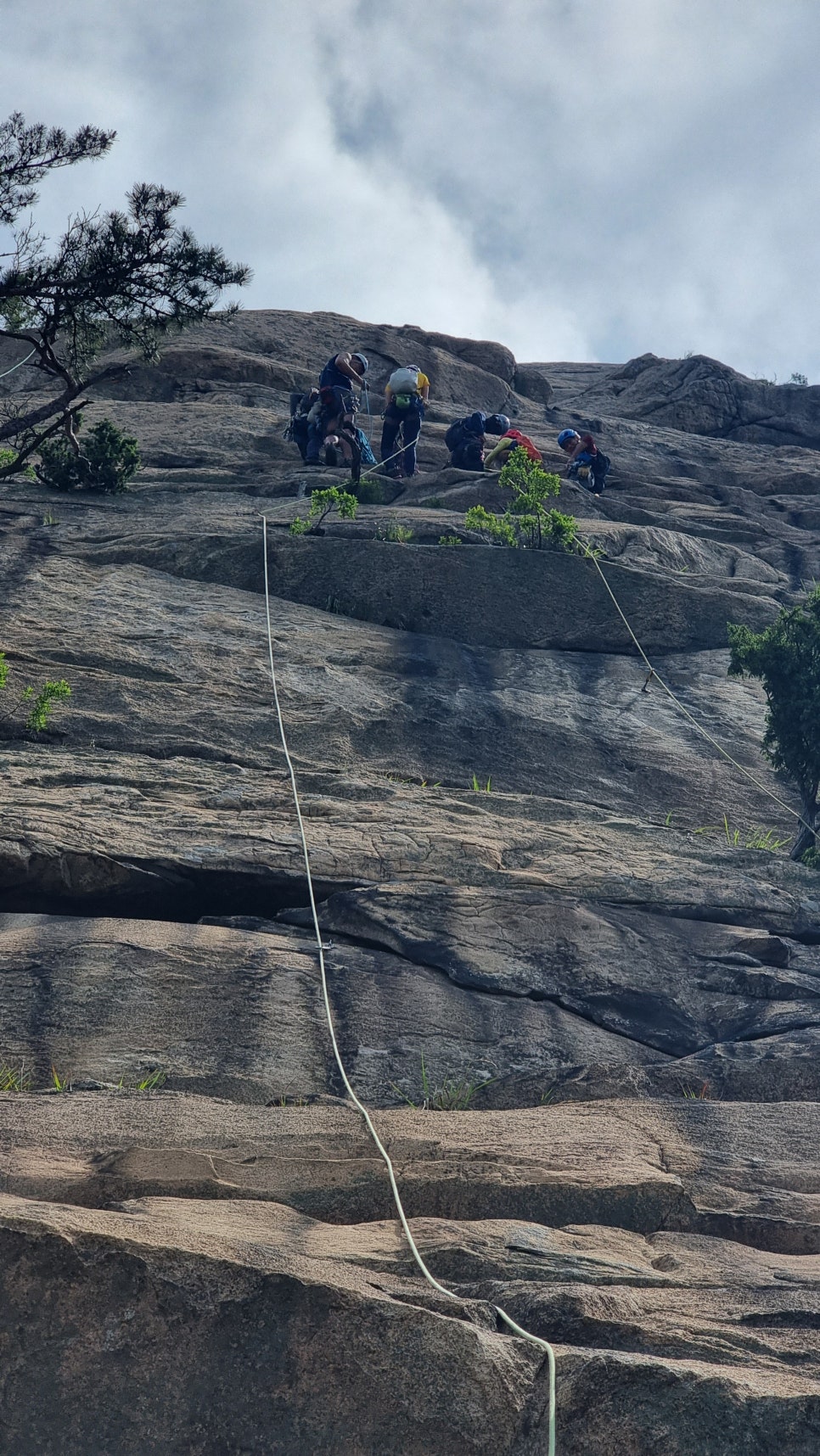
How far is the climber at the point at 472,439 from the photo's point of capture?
16.7 m

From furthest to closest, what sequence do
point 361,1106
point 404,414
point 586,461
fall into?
1. point 586,461
2. point 404,414
3. point 361,1106

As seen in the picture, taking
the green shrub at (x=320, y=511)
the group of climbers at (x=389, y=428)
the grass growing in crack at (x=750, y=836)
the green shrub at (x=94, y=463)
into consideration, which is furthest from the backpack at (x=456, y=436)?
the grass growing in crack at (x=750, y=836)

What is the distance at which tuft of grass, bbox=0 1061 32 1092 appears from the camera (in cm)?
523

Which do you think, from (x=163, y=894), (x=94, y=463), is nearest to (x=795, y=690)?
(x=163, y=894)

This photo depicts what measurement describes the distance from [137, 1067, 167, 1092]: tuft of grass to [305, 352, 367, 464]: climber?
12.3m

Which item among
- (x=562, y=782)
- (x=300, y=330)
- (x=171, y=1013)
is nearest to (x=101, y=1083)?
(x=171, y=1013)

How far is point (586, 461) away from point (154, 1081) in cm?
1485

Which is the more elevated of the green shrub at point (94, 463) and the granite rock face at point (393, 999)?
the green shrub at point (94, 463)

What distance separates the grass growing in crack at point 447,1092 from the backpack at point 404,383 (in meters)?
12.2

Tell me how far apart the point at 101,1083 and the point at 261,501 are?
34.3 feet

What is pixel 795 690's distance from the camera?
8984 mm

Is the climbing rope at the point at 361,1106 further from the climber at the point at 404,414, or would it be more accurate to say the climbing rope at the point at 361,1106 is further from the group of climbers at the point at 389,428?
the climber at the point at 404,414

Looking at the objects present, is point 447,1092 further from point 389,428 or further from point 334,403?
point 389,428

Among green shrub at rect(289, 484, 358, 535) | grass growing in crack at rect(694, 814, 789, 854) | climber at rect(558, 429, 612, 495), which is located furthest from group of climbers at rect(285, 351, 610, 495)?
grass growing in crack at rect(694, 814, 789, 854)
